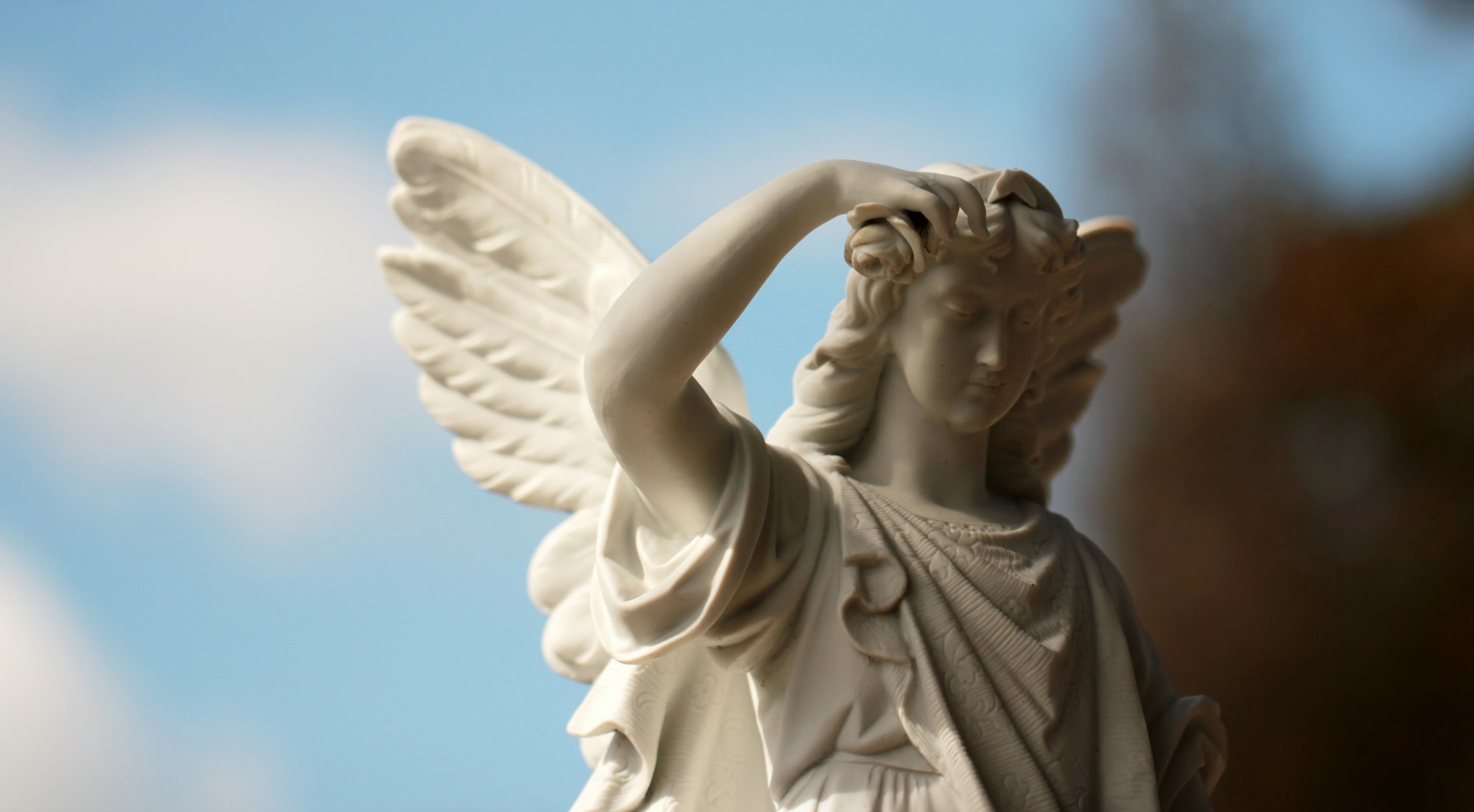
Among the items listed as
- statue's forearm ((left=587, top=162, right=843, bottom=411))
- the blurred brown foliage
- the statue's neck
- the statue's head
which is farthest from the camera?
the blurred brown foliage

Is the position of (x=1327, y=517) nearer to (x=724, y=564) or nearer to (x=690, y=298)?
(x=724, y=564)

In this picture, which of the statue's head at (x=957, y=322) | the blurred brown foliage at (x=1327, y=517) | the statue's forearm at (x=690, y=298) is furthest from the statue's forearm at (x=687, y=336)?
the blurred brown foliage at (x=1327, y=517)

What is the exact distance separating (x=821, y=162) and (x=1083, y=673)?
801 mm

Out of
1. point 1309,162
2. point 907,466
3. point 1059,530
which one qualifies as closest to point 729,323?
point 907,466

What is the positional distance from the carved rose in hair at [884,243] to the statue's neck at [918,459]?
0.22 meters

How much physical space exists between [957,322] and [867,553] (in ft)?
1.10

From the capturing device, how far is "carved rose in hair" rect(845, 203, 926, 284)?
2.07 m

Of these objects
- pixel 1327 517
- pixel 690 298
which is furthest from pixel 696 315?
pixel 1327 517

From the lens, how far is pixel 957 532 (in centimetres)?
225

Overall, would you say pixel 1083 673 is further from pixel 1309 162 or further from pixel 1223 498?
pixel 1309 162

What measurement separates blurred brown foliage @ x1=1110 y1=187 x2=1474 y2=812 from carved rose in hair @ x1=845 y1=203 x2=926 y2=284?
269 cm

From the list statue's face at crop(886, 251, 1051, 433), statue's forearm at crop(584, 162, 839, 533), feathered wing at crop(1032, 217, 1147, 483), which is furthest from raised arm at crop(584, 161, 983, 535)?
feathered wing at crop(1032, 217, 1147, 483)

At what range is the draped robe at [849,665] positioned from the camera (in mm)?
2072

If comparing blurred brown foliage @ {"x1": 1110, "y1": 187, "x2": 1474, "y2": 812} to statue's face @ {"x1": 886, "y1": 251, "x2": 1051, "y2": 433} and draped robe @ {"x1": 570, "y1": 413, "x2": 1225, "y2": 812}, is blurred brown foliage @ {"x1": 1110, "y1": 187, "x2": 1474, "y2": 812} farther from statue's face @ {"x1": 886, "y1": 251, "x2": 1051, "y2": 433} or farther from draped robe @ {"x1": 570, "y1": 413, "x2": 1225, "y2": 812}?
statue's face @ {"x1": 886, "y1": 251, "x2": 1051, "y2": 433}
